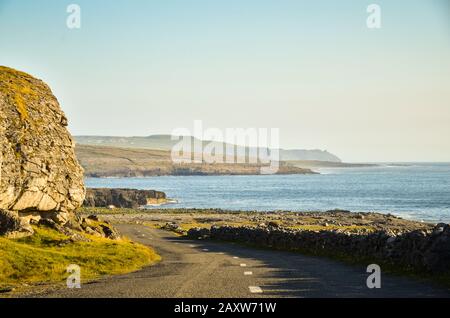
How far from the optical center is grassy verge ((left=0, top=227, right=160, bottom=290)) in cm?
2566

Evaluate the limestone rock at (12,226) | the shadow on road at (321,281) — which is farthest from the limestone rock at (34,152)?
the shadow on road at (321,281)

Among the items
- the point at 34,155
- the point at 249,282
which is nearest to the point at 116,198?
the point at 34,155

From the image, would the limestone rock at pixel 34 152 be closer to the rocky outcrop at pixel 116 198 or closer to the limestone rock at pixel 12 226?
the limestone rock at pixel 12 226

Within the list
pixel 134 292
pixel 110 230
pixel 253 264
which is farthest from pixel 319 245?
pixel 134 292

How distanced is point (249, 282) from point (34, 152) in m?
19.1

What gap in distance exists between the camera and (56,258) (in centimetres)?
2862

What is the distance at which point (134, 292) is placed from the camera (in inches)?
722

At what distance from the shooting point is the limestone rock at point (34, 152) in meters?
33.2

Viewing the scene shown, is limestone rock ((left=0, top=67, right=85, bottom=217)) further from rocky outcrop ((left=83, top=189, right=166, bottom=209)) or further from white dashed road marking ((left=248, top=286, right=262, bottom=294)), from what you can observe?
rocky outcrop ((left=83, top=189, right=166, bottom=209))

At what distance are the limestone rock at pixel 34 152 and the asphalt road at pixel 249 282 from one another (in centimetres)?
899

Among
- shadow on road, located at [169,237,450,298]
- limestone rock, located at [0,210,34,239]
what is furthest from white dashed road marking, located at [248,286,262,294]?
limestone rock, located at [0,210,34,239]

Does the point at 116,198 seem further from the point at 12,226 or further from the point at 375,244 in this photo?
the point at 375,244

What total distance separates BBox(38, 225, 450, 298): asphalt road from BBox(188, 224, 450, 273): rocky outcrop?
4.70 ft
